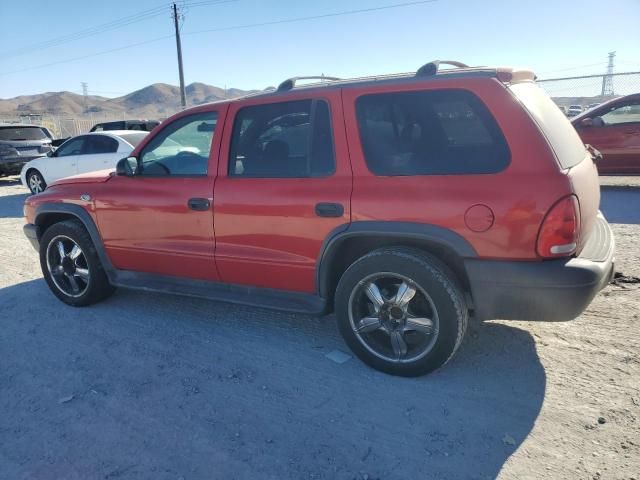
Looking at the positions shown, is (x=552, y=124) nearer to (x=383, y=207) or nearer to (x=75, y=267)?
(x=383, y=207)

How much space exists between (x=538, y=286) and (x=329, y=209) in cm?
130

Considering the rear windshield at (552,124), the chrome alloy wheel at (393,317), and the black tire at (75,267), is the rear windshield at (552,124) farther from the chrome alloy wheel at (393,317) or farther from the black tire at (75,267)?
the black tire at (75,267)

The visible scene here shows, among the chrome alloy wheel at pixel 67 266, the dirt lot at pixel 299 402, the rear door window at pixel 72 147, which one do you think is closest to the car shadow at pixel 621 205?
the dirt lot at pixel 299 402

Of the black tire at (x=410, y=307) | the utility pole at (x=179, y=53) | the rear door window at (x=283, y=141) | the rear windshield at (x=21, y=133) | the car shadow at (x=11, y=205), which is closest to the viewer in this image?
the black tire at (x=410, y=307)

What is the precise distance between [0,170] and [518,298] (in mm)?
15307

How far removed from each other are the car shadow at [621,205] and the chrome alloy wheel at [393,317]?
15.8ft

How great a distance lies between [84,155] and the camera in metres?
10.1

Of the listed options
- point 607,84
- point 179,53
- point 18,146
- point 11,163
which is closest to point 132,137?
point 18,146

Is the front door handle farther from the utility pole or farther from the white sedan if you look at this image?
the utility pole

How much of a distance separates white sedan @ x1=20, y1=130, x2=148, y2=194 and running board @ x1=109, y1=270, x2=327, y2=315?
19.1 feet

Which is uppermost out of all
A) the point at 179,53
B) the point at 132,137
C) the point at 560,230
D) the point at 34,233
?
the point at 179,53

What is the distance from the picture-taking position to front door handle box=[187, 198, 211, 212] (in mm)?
3576

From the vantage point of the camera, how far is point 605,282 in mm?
2895

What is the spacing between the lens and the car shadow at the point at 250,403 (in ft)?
7.88
